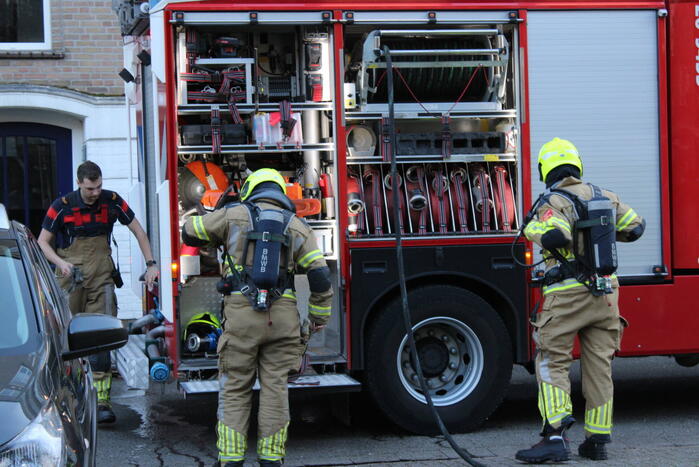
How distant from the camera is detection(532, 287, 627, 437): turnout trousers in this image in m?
6.16

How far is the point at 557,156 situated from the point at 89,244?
3.44 meters

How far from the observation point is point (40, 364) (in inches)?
146

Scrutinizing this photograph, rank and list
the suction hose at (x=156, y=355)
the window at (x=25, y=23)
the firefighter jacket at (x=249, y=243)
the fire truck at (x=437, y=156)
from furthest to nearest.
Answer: the window at (x=25, y=23), the fire truck at (x=437, y=156), the suction hose at (x=156, y=355), the firefighter jacket at (x=249, y=243)

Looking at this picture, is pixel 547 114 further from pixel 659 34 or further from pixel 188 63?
pixel 188 63

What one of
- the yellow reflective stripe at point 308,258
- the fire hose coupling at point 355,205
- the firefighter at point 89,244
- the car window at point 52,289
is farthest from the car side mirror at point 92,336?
the firefighter at point 89,244

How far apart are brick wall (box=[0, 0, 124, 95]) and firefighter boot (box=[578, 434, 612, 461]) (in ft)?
25.4

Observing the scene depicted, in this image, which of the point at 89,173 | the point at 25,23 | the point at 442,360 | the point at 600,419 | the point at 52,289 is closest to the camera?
the point at 52,289

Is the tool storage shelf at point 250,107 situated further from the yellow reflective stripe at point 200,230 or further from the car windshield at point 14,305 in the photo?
the car windshield at point 14,305

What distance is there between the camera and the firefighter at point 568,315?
241 inches

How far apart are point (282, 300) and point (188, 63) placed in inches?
76.8

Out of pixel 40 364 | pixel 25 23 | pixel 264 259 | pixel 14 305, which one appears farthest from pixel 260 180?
pixel 25 23

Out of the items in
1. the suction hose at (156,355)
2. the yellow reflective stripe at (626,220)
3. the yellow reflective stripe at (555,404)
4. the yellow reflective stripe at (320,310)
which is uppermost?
the yellow reflective stripe at (626,220)

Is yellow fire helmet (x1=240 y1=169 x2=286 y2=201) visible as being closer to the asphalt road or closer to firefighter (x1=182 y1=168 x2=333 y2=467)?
firefighter (x1=182 y1=168 x2=333 y2=467)

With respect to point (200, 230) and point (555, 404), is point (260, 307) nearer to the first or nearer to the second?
point (200, 230)
